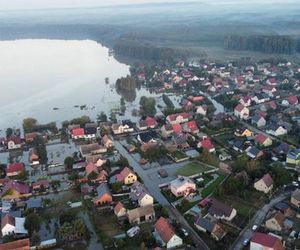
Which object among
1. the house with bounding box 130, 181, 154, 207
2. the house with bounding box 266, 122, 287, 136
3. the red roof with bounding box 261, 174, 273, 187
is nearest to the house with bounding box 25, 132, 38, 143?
the house with bounding box 130, 181, 154, 207

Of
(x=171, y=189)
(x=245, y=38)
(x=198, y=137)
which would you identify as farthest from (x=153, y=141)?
(x=245, y=38)

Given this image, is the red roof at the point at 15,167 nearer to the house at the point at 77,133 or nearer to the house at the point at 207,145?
the house at the point at 77,133

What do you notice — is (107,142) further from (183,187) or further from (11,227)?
(11,227)

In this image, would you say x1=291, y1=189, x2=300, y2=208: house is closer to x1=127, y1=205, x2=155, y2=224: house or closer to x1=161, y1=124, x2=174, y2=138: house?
x1=127, y1=205, x2=155, y2=224: house

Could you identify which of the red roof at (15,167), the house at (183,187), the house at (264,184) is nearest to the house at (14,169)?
the red roof at (15,167)

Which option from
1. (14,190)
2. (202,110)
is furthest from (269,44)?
(14,190)
